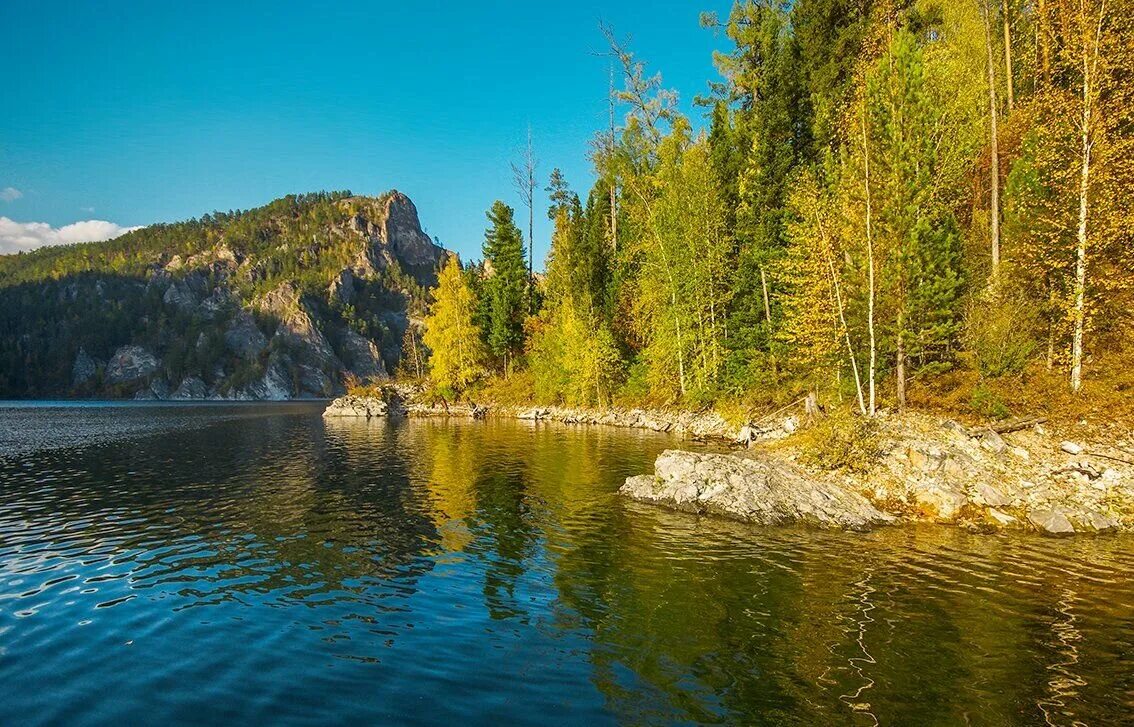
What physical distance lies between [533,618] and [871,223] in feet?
86.6

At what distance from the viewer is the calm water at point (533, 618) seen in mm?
9641

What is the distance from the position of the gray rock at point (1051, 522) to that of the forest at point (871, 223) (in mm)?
6817

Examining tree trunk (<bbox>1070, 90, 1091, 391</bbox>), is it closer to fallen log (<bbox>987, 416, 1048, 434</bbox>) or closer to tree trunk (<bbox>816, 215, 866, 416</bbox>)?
fallen log (<bbox>987, 416, 1048, 434</bbox>)

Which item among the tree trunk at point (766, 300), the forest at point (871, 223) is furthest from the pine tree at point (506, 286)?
the tree trunk at point (766, 300)

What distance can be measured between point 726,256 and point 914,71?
74.6 feet

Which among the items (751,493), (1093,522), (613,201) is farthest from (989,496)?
(613,201)

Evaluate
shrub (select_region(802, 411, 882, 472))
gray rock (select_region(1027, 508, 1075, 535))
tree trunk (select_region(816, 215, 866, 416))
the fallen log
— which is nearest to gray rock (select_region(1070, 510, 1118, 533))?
gray rock (select_region(1027, 508, 1075, 535))

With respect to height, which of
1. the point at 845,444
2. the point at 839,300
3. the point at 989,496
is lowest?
the point at 989,496

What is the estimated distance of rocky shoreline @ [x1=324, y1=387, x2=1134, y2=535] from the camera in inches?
832

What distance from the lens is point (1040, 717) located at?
30.0ft

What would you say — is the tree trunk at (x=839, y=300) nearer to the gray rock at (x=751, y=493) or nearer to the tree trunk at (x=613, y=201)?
the gray rock at (x=751, y=493)

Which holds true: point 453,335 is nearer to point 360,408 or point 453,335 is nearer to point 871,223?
point 360,408

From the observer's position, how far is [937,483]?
22.5m

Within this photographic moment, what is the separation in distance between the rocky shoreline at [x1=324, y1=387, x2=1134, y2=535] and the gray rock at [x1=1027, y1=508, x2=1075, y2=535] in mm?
28
